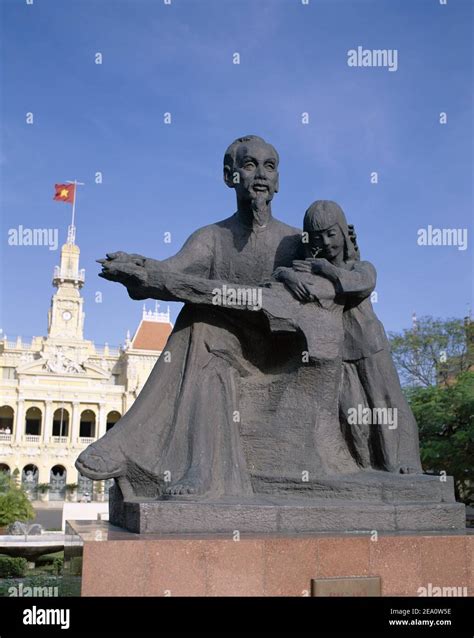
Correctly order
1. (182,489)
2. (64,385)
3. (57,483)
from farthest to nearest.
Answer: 1. (64,385)
2. (57,483)
3. (182,489)

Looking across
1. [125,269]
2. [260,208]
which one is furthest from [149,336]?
[125,269]

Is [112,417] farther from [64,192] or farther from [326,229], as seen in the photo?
[326,229]

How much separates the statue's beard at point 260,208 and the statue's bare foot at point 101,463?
6.70 feet

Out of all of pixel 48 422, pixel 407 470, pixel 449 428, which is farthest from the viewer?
pixel 48 422

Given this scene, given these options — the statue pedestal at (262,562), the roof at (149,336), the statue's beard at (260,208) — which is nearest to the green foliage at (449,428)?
the statue's beard at (260,208)

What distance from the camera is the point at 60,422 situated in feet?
185

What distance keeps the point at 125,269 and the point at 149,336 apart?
6020cm

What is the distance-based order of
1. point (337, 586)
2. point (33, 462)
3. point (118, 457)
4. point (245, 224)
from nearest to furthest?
point (337, 586), point (118, 457), point (245, 224), point (33, 462)

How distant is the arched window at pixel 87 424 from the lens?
59.0m

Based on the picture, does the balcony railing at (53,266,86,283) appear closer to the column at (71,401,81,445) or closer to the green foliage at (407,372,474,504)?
the column at (71,401,81,445)

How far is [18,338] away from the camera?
62.5 meters
